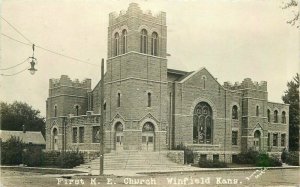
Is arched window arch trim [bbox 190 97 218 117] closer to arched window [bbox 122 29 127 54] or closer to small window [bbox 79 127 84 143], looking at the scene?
arched window [bbox 122 29 127 54]

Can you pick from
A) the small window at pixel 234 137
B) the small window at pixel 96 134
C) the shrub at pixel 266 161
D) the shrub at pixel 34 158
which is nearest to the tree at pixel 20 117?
the small window at pixel 96 134

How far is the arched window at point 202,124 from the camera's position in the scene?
1592 inches

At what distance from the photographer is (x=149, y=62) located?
3672 cm

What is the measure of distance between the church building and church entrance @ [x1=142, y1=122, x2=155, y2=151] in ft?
0.25

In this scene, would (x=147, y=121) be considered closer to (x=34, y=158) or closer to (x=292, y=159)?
(x=34, y=158)

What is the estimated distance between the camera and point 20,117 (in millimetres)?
80875

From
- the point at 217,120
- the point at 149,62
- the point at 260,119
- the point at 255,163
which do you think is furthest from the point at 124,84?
the point at 260,119

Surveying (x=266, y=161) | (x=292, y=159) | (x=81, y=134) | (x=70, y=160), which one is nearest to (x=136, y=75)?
(x=70, y=160)

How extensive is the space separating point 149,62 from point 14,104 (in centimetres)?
5331

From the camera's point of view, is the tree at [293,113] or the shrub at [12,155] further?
the tree at [293,113]

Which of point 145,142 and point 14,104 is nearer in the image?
point 145,142

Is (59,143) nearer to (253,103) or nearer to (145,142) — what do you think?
(145,142)

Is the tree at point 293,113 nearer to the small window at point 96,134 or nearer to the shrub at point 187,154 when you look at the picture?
the shrub at point 187,154

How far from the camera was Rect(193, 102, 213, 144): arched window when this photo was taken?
133 feet
